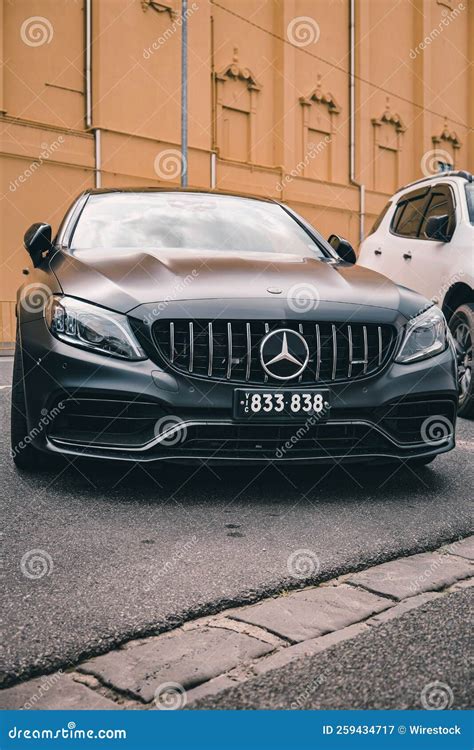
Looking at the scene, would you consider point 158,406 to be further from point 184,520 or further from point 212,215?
point 212,215

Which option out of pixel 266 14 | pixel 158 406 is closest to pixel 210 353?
pixel 158 406

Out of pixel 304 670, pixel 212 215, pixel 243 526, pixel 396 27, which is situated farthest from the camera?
pixel 396 27

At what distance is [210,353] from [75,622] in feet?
5.18

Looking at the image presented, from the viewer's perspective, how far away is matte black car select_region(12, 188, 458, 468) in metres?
3.94

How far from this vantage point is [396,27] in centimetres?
3212

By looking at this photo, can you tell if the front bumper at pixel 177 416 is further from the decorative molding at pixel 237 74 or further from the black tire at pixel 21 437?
the decorative molding at pixel 237 74

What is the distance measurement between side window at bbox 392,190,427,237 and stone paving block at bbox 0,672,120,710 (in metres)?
6.53

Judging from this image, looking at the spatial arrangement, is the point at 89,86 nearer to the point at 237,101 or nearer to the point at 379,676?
the point at 237,101

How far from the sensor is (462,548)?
3557 millimetres
